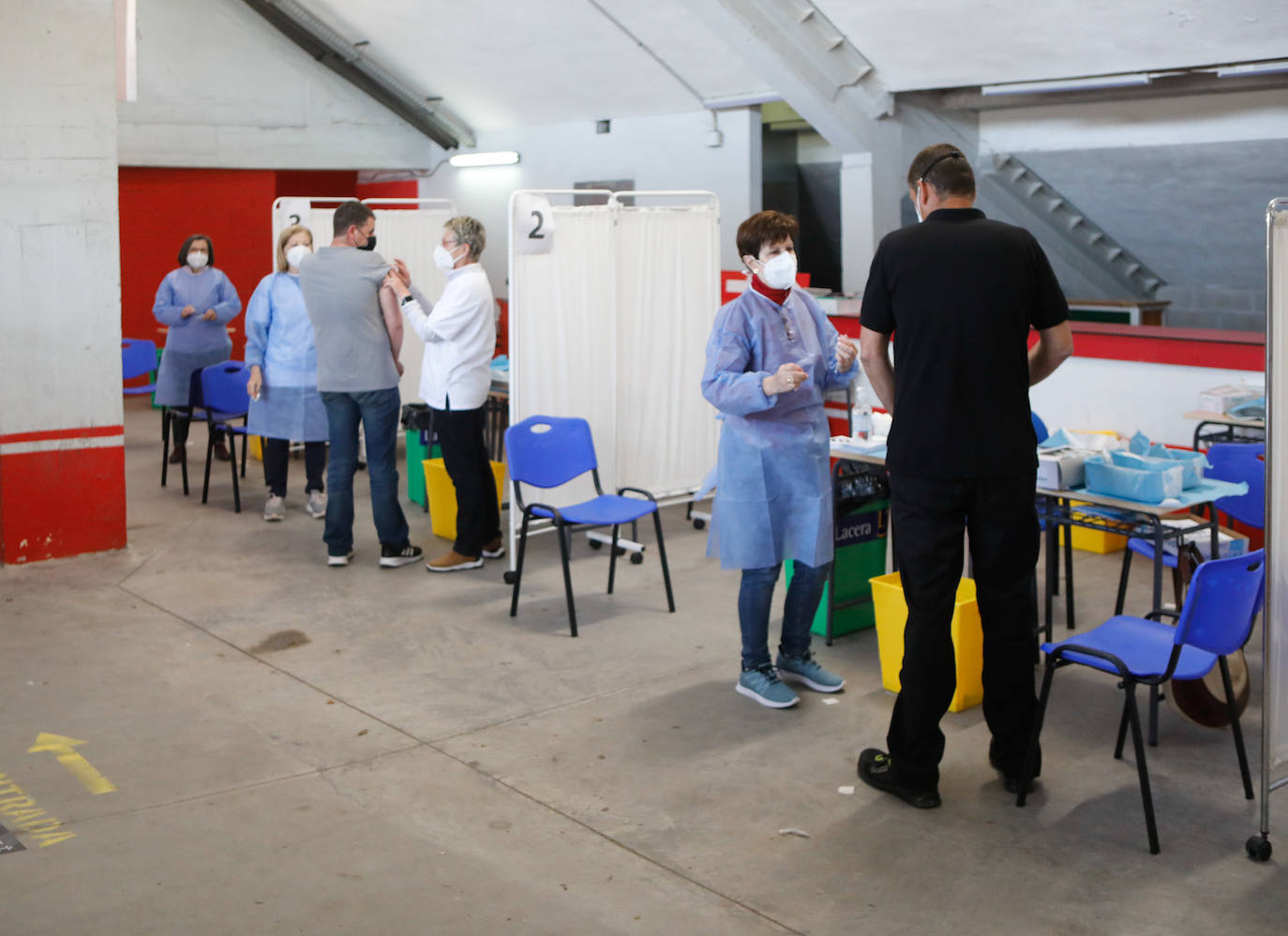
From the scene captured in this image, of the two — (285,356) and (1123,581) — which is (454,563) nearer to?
(285,356)

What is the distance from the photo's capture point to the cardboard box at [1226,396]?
6.48 metres

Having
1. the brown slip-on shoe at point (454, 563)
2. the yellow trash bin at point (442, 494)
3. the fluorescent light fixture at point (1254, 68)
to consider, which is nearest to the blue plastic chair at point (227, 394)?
the yellow trash bin at point (442, 494)

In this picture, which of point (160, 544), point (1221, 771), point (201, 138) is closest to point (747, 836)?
Answer: point (1221, 771)

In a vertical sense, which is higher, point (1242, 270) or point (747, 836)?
point (1242, 270)

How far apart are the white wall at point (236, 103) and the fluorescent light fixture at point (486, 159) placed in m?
0.77

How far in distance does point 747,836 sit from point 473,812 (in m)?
0.78

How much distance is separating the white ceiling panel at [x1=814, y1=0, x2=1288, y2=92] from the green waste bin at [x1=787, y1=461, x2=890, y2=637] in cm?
370

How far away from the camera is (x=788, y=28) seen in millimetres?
8617

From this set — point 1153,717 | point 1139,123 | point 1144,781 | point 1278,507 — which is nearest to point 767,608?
point 1153,717

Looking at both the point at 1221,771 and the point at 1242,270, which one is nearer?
the point at 1221,771

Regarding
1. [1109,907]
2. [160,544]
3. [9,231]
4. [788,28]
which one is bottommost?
[1109,907]

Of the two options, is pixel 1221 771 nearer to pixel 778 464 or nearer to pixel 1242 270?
pixel 778 464

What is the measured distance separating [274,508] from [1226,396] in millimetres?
5196

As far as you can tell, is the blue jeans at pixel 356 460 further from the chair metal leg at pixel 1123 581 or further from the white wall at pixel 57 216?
the chair metal leg at pixel 1123 581
